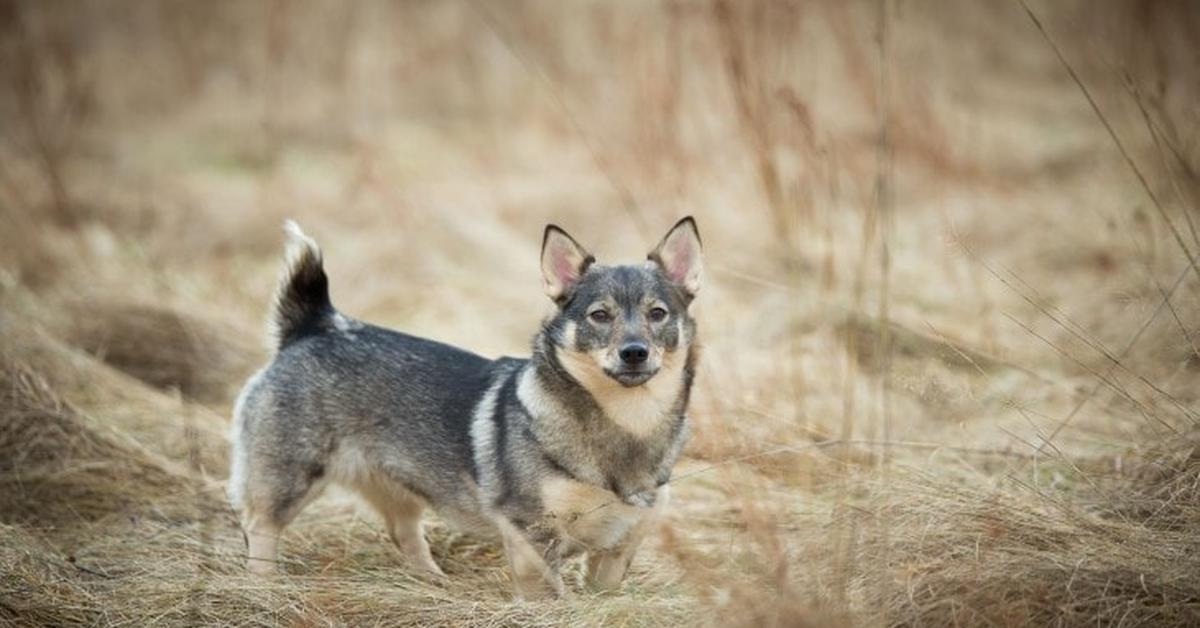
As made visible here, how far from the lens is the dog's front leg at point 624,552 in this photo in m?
3.80

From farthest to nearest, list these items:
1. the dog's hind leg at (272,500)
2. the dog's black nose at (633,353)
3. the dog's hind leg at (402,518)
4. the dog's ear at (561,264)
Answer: the dog's hind leg at (402,518), the dog's hind leg at (272,500), the dog's ear at (561,264), the dog's black nose at (633,353)

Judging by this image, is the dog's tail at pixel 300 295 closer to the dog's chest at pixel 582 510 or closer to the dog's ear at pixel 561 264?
the dog's ear at pixel 561 264

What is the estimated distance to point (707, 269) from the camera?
282 inches

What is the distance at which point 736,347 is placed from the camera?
20.3ft

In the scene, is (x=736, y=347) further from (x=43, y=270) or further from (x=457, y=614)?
(x=43, y=270)

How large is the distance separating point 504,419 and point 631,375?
1.75 feet

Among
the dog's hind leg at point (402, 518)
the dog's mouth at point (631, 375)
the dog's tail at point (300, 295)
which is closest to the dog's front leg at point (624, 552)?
the dog's mouth at point (631, 375)

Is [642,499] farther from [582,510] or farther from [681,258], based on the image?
[681,258]

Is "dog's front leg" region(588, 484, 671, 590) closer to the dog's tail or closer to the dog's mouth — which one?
the dog's mouth

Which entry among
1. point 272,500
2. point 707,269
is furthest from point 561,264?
point 707,269

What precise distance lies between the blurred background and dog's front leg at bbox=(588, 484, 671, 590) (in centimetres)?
16

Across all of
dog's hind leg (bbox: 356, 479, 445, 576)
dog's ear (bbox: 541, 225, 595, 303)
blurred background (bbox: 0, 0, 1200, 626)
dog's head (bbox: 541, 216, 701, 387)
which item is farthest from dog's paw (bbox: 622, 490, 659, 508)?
dog's hind leg (bbox: 356, 479, 445, 576)

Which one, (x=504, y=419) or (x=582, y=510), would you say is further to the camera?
(x=504, y=419)

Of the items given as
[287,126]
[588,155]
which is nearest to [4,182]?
[287,126]
